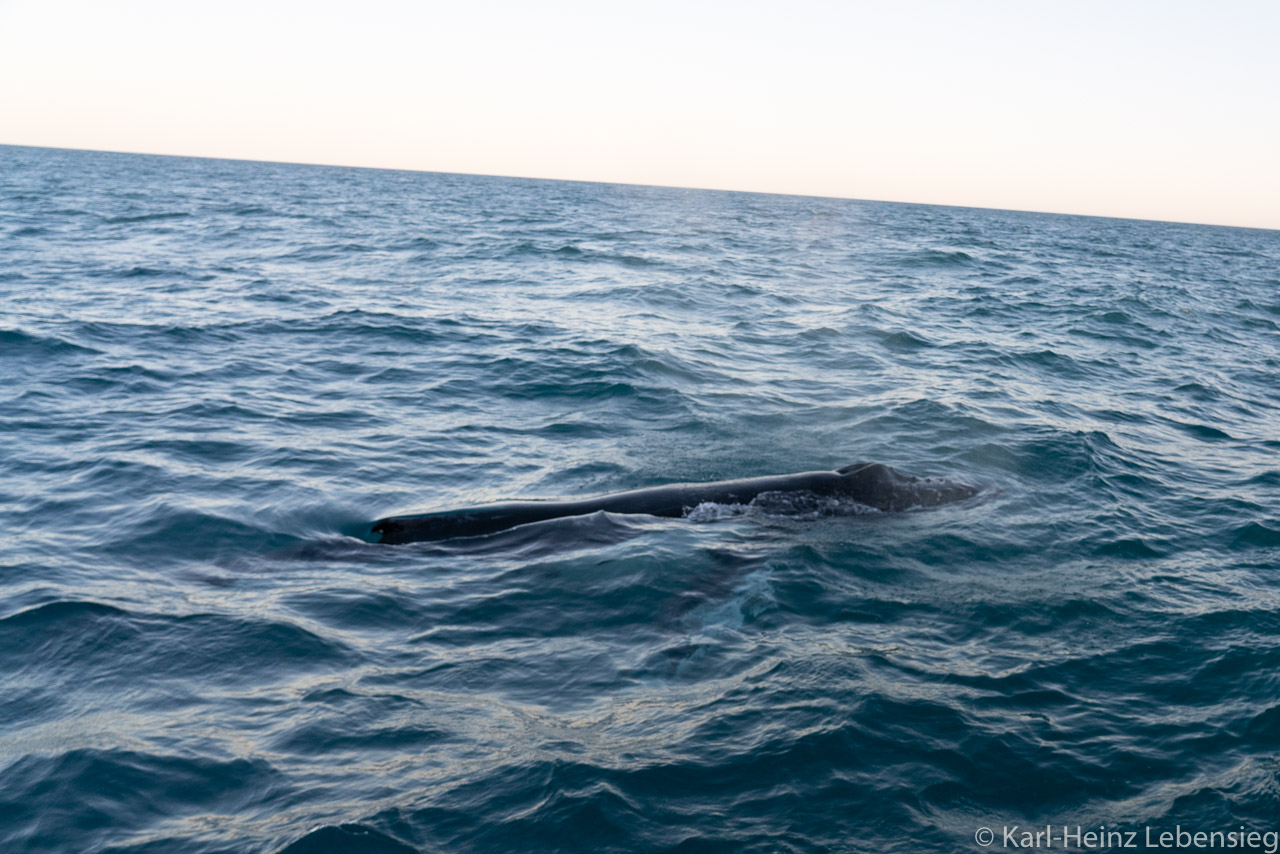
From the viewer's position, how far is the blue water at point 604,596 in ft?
20.2

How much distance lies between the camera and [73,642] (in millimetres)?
7918

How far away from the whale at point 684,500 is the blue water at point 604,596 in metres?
0.32

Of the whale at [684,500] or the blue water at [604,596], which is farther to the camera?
the whale at [684,500]

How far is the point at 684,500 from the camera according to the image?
38.0 feet

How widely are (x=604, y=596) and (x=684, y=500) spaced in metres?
2.61

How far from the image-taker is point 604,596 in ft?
30.6

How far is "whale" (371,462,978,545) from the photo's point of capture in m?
10.9

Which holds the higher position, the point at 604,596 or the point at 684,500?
the point at 684,500

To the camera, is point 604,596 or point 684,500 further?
point 684,500

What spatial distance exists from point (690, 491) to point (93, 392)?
12202 mm

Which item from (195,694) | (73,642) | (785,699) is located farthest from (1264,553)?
(73,642)

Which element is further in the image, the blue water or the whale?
the whale

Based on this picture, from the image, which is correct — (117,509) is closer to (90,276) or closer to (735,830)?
(735,830)

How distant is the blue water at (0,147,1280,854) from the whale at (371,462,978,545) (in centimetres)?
32
